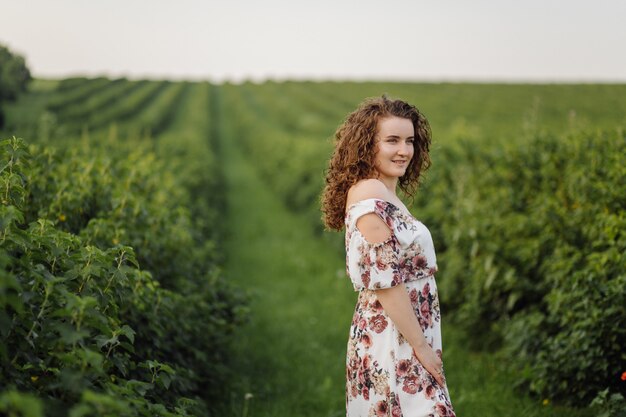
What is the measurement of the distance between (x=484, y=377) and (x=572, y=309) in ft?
4.82

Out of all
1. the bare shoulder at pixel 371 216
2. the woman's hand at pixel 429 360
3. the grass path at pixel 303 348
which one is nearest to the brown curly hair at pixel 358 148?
the bare shoulder at pixel 371 216

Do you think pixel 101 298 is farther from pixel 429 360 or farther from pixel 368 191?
pixel 429 360

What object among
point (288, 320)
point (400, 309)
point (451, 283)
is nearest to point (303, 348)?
point (288, 320)

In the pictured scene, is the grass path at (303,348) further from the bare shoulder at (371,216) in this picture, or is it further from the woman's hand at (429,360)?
the bare shoulder at (371,216)

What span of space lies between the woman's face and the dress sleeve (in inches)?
11.9

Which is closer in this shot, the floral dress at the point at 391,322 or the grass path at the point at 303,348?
the floral dress at the point at 391,322

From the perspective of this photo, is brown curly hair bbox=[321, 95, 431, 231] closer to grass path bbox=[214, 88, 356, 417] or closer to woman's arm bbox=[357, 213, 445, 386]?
woman's arm bbox=[357, 213, 445, 386]

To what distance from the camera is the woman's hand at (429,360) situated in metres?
2.82

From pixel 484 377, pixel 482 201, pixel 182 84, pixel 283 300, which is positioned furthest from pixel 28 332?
pixel 182 84

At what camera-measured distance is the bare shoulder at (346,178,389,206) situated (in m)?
2.91

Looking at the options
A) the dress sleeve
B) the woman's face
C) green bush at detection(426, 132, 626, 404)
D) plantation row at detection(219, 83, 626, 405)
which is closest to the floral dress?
the dress sleeve

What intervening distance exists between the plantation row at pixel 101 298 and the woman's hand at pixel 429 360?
1.14 m

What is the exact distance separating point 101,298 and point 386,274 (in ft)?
4.26

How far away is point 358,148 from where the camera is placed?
3.05 meters
